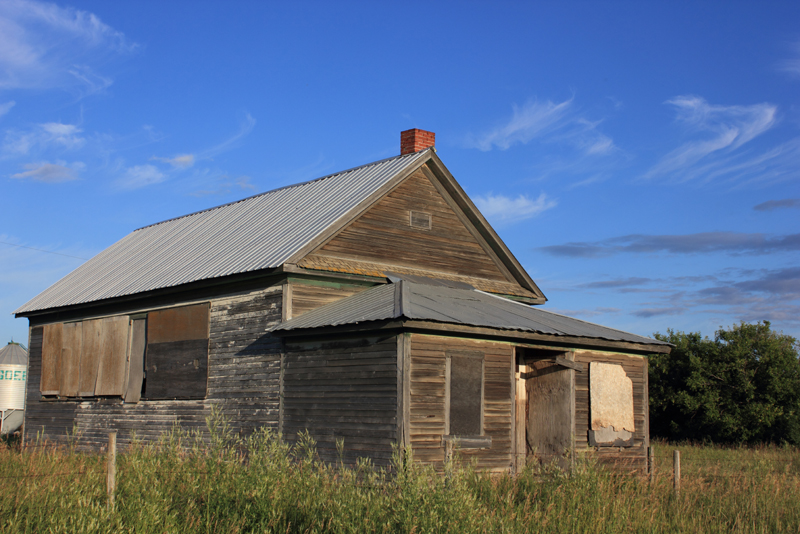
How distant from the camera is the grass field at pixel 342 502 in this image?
7.66 m

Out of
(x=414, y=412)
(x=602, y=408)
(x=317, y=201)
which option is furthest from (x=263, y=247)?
(x=602, y=408)

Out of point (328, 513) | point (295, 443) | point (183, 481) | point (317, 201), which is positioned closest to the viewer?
point (328, 513)

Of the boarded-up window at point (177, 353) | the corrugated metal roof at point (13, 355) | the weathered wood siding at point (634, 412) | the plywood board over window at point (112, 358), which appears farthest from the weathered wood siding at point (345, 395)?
the corrugated metal roof at point (13, 355)

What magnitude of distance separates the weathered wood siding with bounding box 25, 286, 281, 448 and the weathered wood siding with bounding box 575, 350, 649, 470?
235 inches

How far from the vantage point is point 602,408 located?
15531 millimetres

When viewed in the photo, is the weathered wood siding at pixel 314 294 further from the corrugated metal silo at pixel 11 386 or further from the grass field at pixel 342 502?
the corrugated metal silo at pixel 11 386

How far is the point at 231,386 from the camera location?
1562 cm

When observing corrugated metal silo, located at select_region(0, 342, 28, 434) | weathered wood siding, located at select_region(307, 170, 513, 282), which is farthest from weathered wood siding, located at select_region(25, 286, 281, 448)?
corrugated metal silo, located at select_region(0, 342, 28, 434)

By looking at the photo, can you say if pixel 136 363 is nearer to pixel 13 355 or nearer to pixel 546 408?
pixel 546 408

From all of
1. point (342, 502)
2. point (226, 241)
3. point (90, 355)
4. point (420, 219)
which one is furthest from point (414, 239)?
point (342, 502)

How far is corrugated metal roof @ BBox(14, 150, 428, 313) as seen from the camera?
53.9 ft

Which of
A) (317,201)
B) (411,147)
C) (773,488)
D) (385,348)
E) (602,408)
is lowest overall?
(773,488)

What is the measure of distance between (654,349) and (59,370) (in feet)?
49.3

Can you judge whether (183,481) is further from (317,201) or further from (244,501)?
(317,201)
